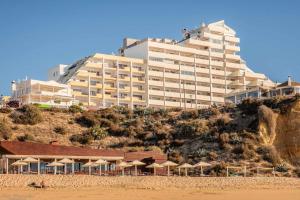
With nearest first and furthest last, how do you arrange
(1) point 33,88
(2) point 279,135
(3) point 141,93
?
(2) point 279,135 → (1) point 33,88 → (3) point 141,93

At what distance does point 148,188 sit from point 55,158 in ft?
33.1

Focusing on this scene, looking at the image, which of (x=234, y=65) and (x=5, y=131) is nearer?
(x=5, y=131)

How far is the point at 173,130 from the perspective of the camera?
67.3 m

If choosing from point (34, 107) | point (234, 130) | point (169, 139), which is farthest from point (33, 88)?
point (234, 130)

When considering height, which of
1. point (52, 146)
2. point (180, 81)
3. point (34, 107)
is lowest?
point (52, 146)

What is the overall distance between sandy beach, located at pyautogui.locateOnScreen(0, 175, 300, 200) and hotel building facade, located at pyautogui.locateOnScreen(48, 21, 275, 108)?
155 feet

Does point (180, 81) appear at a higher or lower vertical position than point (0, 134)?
higher

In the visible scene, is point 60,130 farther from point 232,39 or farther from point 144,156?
point 232,39

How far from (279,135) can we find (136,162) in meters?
20.0

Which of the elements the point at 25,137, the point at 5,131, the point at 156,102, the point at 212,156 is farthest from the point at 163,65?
the point at 212,156

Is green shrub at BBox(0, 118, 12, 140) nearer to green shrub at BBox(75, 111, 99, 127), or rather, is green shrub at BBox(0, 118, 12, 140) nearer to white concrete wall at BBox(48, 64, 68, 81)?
green shrub at BBox(75, 111, 99, 127)

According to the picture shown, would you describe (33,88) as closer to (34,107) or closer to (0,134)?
(34,107)

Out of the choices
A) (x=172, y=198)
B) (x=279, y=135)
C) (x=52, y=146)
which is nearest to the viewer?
(x=172, y=198)

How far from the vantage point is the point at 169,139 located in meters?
64.7
